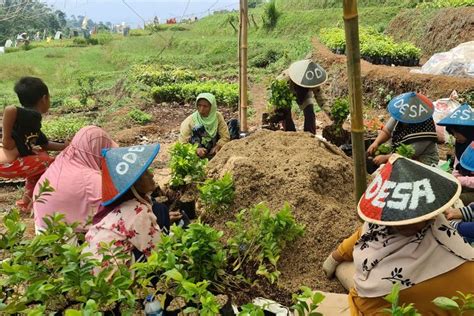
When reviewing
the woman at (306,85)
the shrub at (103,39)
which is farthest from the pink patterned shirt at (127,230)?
the shrub at (103,39)

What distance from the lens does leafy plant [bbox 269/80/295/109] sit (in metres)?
5.09

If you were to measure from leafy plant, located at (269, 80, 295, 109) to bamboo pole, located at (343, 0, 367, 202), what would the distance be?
109 inches

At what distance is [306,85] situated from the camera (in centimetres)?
509

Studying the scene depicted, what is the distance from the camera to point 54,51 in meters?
28.4

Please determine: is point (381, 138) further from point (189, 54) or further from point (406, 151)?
point (189, 54)

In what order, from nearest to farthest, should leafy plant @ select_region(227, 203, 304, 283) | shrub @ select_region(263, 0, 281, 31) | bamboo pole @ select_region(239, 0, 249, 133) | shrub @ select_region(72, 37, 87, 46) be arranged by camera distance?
leafy plant @ select_region(227, 203, 304, 283) → bamboo pole @ select_region(239, 0, 249, 133) → shrub @ select_region(263, 0, 281, 31) → shrub @ select_region(72, 37, 87, 46)

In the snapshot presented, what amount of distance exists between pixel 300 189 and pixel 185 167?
1007 mm

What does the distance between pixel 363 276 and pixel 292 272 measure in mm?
921

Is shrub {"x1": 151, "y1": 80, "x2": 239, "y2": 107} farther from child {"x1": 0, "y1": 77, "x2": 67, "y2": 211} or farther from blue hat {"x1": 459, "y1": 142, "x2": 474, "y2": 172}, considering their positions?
blue hat {"x1": 459, "y1": 142, "x2": 474, "y2": 172}

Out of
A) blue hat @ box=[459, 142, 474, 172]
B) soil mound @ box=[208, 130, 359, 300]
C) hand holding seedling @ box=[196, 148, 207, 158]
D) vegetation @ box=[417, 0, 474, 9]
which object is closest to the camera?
soil mound @ box=[208, 130, 359, 300]

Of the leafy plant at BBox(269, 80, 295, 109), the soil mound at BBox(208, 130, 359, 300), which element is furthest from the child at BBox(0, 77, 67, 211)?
the leafy plant at BBox(269, 80, 295, 109)

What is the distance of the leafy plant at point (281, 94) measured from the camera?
201 inches

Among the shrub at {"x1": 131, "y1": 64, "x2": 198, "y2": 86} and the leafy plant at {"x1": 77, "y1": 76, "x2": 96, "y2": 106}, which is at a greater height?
the shrub at {"x1": 131, "y1": 64, "x2": 198, "y2": 86}

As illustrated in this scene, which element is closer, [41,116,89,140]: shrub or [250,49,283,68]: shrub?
[41,116,89,140]: shrub
